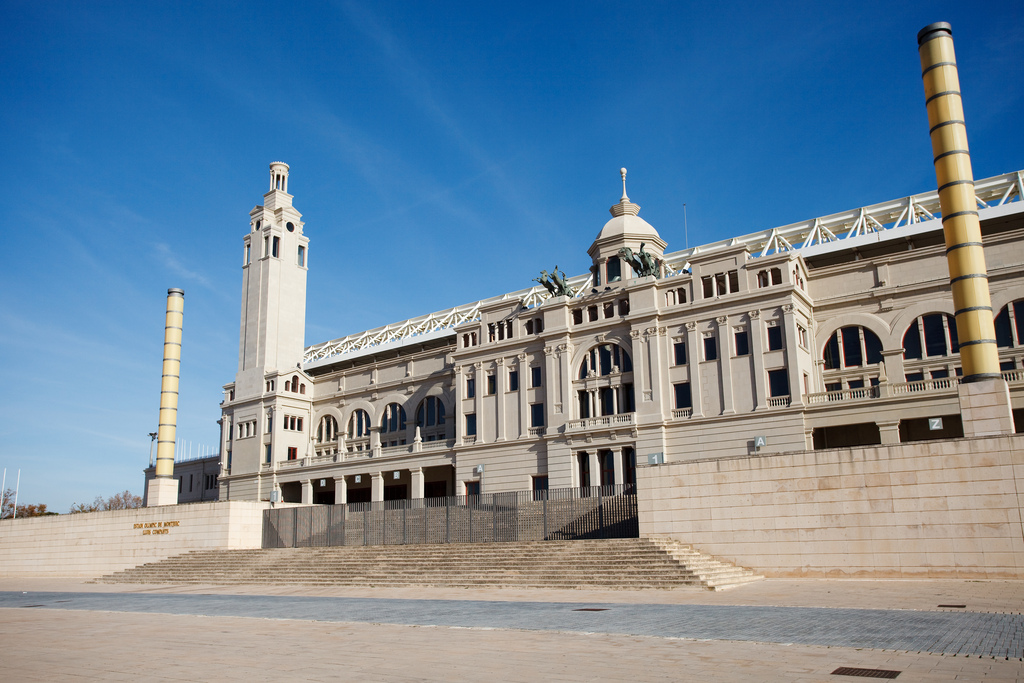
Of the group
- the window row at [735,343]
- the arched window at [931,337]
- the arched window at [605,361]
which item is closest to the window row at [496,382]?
the arched window at [605,361]

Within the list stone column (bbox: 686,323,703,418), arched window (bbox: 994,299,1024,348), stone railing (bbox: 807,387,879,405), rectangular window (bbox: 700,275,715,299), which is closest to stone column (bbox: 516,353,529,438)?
stone column (bbox: 686,323,703,418)

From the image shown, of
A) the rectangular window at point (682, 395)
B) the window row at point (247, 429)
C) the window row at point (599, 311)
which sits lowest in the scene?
the rectangular window at point (682, 395)

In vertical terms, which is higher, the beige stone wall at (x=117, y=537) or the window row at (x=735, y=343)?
the window row at (x=735, y=343)

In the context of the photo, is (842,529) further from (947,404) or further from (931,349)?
(931,349)

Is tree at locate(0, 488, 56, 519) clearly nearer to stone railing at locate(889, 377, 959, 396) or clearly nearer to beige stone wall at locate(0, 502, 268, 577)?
beige stone wall at locate(0, 502, 268, 577)

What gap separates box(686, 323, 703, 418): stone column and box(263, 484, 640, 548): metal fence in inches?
428

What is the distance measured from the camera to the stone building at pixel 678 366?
152 ft

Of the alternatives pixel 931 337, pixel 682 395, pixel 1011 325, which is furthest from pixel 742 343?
pixel 1011 325

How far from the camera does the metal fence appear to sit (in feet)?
125

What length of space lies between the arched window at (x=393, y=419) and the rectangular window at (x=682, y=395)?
27.9 metres

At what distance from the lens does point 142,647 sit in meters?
16.5

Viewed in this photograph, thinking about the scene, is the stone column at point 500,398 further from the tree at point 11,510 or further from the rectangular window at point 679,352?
the tree at point 11,510

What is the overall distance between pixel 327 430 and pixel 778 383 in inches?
1774

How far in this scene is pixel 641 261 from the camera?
5653 centimetres
